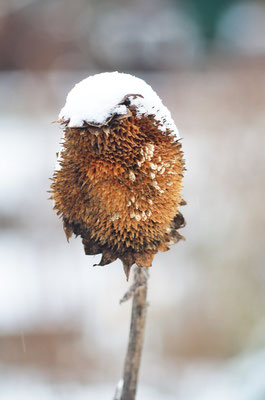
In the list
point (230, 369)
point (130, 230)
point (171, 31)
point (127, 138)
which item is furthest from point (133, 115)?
point (171, 31)

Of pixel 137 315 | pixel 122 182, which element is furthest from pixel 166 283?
pixel 122 182

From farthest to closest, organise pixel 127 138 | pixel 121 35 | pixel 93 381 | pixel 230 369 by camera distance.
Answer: pixel 121 35 < pixel 93 381 < pixel 230 369 < pixel 127 138

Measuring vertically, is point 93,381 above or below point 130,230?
below

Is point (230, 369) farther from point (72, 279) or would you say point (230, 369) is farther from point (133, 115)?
point (133, 115)

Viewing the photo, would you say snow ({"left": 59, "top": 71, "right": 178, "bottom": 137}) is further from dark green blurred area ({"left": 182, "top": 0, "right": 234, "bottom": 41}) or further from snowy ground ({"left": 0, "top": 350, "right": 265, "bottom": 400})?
dark green blurred area ({"left": 182, "top": 0, "right": 234, "bottom": 41})

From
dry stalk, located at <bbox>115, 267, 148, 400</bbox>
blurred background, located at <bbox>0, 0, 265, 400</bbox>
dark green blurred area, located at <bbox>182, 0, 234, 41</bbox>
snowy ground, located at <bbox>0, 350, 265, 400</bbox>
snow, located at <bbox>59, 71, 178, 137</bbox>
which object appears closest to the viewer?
snow, located at <bbox>59, 71, 178, 137</bbox>

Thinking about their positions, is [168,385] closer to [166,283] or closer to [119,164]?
[166,283]

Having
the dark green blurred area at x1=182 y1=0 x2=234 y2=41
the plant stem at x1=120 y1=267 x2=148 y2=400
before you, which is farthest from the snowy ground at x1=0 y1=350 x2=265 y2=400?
the dark green blurred area at x1=182 y1=0 x2=234 y2=41

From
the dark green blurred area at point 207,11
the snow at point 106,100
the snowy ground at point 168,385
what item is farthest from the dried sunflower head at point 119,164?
the dark green blurred area at point 207,11

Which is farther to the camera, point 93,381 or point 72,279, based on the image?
point 72,279
